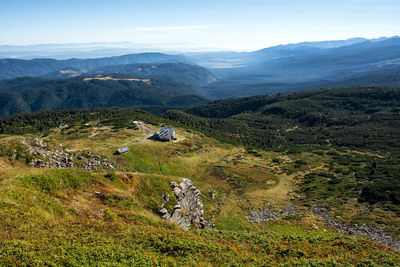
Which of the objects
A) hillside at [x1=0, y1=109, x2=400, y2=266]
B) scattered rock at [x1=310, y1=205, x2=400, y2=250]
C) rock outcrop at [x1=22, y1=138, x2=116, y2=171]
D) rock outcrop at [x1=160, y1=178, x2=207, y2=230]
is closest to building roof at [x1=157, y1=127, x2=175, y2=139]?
hillside at [x1=0, y1=109, x2=400, y2=266]

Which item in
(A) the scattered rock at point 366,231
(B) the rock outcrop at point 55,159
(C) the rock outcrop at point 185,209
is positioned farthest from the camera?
(B) the rock outcrop at point 55,159

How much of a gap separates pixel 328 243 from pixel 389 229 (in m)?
17.7

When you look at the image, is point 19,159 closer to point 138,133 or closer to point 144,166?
point 144,166

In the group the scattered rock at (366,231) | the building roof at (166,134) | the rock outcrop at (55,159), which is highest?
the rock outcrop at (55,159)

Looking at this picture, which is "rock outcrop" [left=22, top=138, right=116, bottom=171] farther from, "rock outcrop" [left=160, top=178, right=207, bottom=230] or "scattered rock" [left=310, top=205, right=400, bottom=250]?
"scattered rock" [left=310, top=205, right=400, bottom=250]

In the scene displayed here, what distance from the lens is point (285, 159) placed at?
9569 centimetres

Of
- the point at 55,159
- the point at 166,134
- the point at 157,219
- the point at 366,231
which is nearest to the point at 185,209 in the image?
the point at 157,219

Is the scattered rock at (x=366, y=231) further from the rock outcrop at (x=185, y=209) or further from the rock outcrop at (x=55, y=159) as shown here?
the rock outcrop at (x=55, y=159)

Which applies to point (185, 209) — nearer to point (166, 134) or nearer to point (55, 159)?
point (55, 159)

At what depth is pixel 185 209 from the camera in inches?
1389

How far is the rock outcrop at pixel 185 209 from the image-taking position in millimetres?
30797

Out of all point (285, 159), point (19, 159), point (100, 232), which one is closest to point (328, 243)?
point (100, 232)

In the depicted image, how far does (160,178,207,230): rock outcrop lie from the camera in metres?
30.8

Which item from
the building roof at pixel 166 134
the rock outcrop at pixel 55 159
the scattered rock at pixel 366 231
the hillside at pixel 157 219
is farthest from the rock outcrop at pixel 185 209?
the building roof at pixel 166 134
